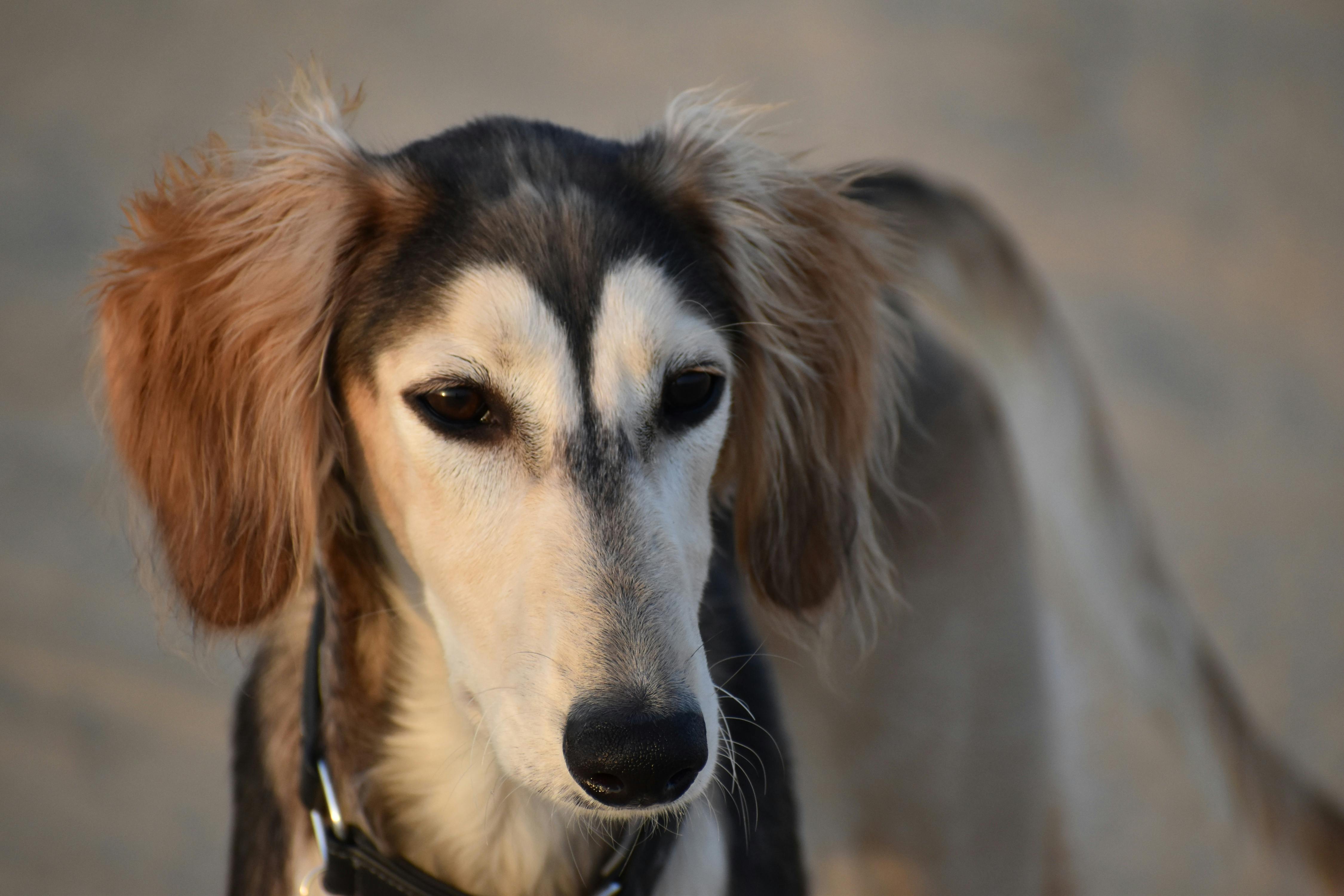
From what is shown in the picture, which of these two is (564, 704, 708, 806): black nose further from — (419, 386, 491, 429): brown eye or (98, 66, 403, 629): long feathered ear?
(98, 66, 403, 629): long feathered ear

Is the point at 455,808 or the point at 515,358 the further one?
the point at 455,808

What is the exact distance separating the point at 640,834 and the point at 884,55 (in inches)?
206

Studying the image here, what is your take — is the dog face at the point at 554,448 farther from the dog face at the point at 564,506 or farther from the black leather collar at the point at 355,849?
the black leather collar at the point at 355,849

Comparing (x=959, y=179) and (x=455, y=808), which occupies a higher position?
(x=959, y=179)

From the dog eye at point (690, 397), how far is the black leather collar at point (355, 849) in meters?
0.60

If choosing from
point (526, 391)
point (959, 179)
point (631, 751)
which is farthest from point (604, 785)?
point (959, 179)

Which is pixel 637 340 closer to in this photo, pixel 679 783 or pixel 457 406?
pixel 457 406

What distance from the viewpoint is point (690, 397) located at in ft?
5.31

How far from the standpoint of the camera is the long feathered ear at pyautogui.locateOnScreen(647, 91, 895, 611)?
184cm

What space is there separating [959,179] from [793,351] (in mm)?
4020

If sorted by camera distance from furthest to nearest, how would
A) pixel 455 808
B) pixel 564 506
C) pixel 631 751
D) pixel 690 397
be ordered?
pixel 455 808, pixel 690 397, pixel 564 506, pixel 631 751

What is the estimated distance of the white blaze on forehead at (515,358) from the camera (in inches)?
59.0

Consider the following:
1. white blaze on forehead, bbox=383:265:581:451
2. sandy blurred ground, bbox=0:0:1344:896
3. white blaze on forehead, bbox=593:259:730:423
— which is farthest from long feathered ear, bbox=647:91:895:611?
sandy blurred ground, bbox=0:0:1344:896

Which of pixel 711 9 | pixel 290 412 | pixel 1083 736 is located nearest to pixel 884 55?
pixel 711 9
